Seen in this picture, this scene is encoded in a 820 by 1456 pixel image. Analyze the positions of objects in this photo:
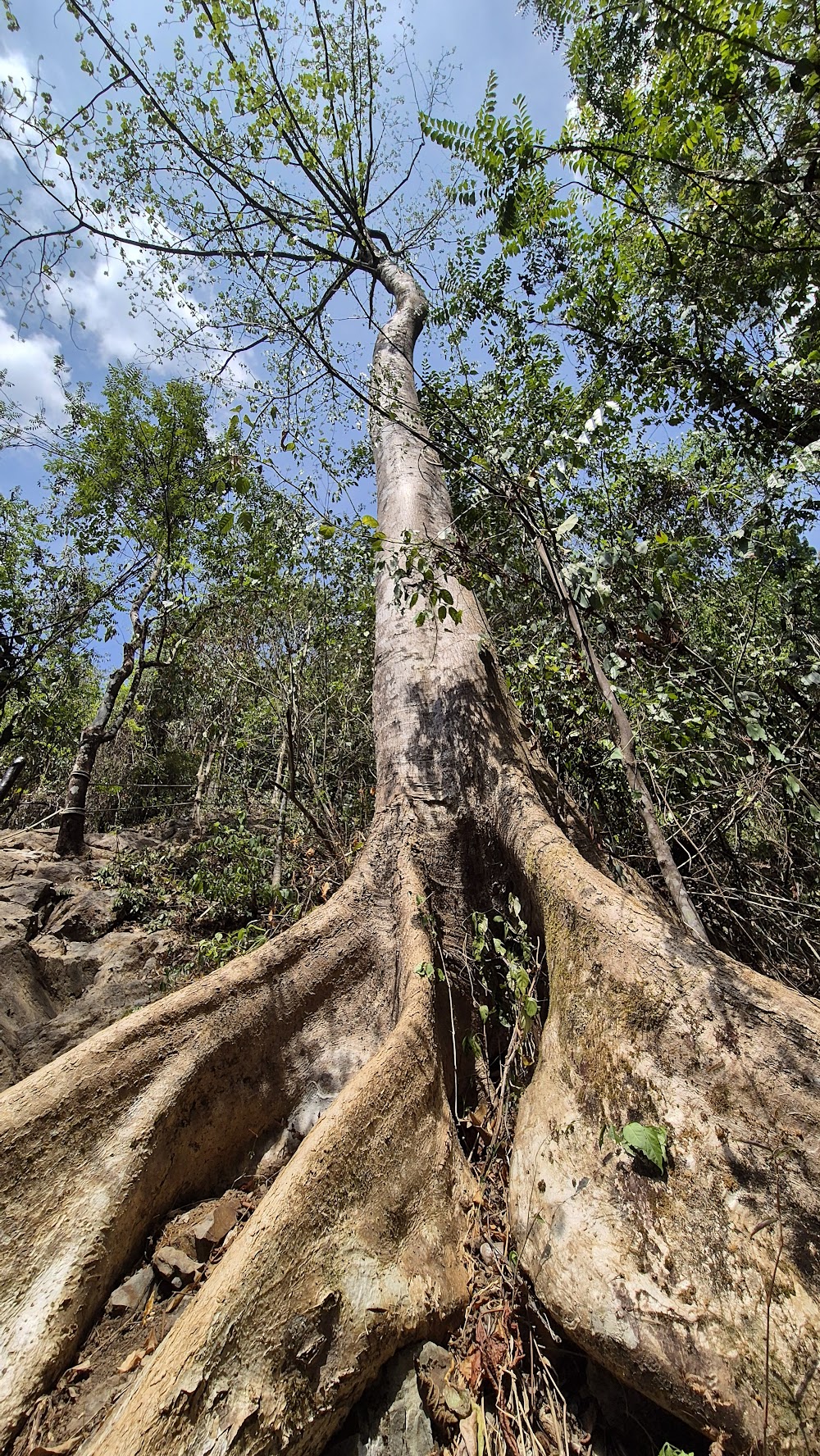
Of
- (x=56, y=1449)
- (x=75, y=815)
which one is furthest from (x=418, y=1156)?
(x=75, y=815)

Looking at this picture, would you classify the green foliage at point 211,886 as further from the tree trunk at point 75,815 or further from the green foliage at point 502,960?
the green foliage at point 502,960

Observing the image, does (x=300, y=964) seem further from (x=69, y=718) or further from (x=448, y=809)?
(x=69, y=718)

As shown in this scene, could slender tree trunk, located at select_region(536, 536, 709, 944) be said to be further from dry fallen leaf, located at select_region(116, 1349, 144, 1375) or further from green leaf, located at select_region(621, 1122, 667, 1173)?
dry fallen leaf, located at select_region(116, 1349, 144, 1375)


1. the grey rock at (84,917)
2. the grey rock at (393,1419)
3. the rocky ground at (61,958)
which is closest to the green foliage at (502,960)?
the grey rock at (393,1419)

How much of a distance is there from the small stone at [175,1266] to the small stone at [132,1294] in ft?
0.10

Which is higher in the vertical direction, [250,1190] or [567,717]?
[567,717]

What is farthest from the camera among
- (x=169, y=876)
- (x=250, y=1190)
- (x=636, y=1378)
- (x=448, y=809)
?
(x=169, y=876)

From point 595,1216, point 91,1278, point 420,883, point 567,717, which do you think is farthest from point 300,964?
point 567,717

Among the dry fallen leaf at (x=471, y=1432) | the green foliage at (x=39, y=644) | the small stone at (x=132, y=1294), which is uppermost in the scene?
the green foliage at (x=39, y=644)

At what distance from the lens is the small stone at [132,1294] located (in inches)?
65.6

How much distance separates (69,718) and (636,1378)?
8663 mm

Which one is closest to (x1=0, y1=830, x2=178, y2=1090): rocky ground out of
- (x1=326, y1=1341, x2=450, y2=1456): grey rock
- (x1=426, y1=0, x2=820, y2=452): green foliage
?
(x1=326, y1=1341, x2=450, y2=1456): grey rock

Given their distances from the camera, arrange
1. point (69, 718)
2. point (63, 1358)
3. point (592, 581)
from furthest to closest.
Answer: point (69, 718) < point (592, 581) < point (63, 1358)

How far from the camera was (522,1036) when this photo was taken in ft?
7.74
